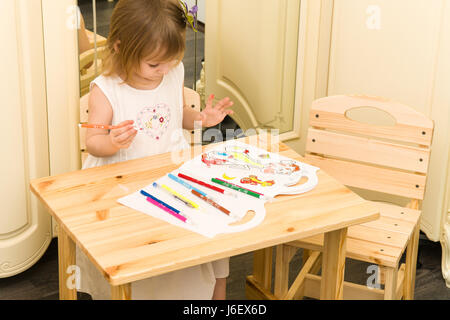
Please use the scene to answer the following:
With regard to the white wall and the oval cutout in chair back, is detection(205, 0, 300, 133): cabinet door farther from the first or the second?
the oval cutout in chair back

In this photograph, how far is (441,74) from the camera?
2428 millimetres

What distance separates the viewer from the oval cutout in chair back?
266 centimetres

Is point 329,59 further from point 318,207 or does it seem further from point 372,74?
point 318,207

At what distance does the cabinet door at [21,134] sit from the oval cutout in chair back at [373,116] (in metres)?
1.17

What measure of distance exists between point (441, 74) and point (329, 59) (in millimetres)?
566

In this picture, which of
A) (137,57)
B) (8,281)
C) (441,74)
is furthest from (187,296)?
(441,74)

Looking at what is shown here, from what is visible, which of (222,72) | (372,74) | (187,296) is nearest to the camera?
(187,296)

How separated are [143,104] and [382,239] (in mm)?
810

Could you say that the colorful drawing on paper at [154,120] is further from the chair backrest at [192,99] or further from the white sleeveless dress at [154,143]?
the chair backrest at [192,99]

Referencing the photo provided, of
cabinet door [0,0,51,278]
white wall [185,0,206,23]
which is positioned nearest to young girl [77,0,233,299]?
cabinet door [0,0,51,278]

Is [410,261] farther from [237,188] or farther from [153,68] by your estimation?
[153,68]

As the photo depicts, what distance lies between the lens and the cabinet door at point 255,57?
9.57ft

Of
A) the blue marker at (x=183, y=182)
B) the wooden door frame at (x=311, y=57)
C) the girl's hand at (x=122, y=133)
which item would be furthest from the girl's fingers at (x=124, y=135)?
the wooden door frame at (x=311, y=57)

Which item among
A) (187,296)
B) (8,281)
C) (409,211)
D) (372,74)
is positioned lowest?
(8,281)
